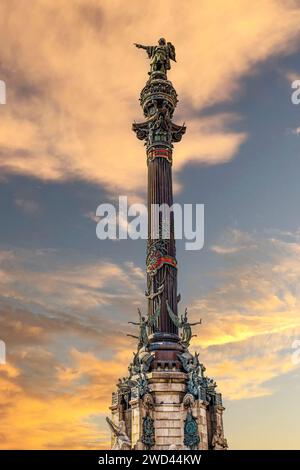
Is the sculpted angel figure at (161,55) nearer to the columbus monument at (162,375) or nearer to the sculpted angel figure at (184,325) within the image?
the columbus monument at (162,375)

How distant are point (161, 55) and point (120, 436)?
104 ft

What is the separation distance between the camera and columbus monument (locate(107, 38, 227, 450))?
1444 inches

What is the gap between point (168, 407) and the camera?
1473 inches

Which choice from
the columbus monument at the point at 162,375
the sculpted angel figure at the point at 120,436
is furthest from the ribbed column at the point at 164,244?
the sculpted angel figure at the point at 120,436

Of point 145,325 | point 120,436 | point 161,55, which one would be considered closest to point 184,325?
point 145,325

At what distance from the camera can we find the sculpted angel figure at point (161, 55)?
161ft

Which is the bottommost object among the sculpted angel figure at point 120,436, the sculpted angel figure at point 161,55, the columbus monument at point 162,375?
the sculpted angel figure at point 120,436

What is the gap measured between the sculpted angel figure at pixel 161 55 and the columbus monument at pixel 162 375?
3.74 metres

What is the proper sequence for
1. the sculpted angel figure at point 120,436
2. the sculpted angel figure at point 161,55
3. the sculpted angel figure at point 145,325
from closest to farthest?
the sculpted angel figure at point 120,436
the sculpted angel figure at point 145,325
the sculpted angel figure at point 161,55

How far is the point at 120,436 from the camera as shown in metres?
36.7

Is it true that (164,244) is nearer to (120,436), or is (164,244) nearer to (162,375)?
(162,375)
